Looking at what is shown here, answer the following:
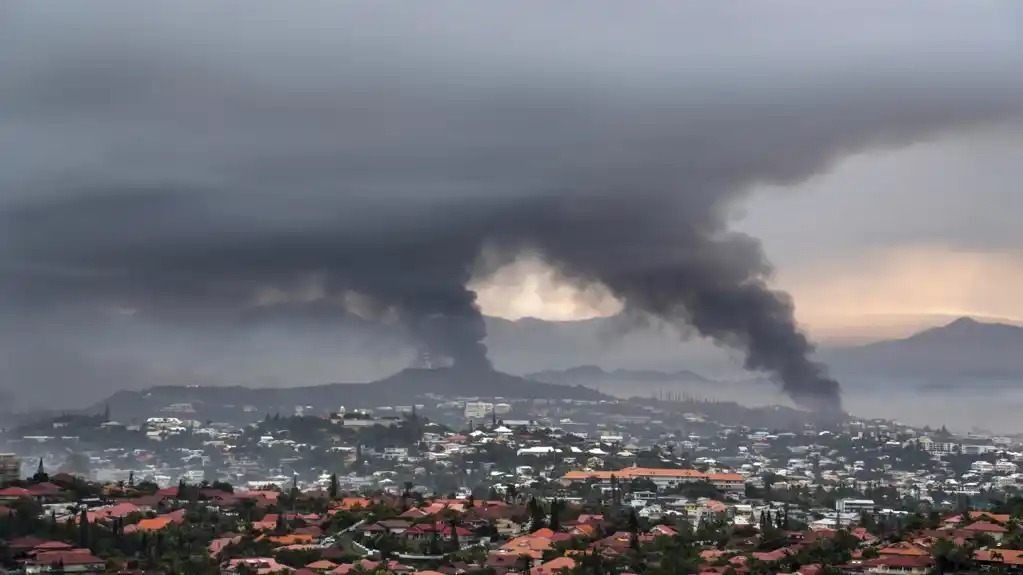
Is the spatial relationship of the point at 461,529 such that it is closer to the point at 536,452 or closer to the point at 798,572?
the point at 798,572

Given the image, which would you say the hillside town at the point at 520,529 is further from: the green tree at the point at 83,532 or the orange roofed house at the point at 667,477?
the orange roofed house at the point at 667,477

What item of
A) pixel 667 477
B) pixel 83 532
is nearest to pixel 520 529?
pixel 83 532

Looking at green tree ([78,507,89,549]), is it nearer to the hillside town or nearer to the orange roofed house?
the hillside town

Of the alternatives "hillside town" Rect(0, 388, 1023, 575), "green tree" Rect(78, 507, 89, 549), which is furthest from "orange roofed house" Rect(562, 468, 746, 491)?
"green tree" Rect(78, 507, 89, 549)

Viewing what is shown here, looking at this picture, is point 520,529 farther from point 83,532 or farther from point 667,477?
point 667,477

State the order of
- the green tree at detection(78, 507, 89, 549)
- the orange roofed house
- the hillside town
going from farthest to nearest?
the orange roofed house, the green tree at detection(78, 507, 89, 549), the hillside town

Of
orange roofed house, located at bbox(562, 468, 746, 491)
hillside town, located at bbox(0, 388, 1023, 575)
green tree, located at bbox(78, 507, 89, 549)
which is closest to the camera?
hillside town, located at bbox(0, 388, 1023, 575)

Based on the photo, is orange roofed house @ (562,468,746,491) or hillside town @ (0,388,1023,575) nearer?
hillside town @ (0,388,1023,575)

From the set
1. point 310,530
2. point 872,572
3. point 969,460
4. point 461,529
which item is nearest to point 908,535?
point 872,572
